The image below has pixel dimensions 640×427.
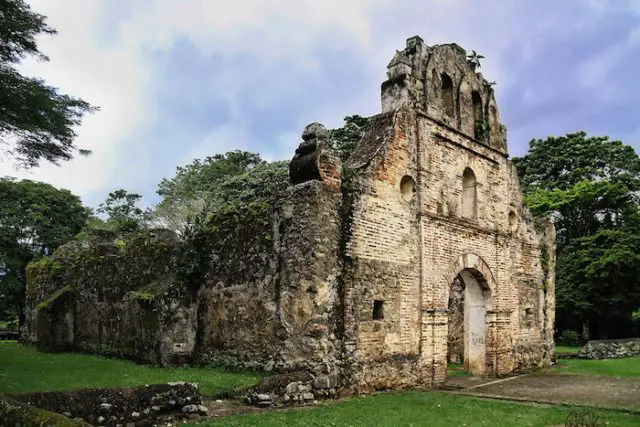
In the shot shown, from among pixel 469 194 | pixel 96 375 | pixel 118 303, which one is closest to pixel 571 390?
pixel 469 194

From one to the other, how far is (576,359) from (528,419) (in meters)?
12.6

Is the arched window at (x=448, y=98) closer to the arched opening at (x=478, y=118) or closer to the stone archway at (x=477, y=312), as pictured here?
the arched opening at (x=478, y=118)

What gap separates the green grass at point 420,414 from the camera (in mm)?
7891

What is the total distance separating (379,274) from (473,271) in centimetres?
427

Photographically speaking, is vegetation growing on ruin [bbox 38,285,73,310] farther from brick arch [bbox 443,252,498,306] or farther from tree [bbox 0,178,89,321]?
tree [bbox 0,178,89,321]

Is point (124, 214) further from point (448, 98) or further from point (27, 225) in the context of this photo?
point (448, 98)

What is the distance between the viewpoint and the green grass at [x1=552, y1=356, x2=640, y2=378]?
14875 mm

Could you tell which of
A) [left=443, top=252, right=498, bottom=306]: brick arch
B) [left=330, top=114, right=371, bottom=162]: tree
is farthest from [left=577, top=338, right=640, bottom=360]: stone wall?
[left=330, top=114, right=371, bottom=162]: tree

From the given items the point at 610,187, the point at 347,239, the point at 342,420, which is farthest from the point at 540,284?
the point at 610,187

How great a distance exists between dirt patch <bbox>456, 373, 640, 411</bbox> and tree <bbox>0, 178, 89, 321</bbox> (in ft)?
95.2

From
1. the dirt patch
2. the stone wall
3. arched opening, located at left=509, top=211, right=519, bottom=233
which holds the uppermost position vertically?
arched opening, located at left=509, top=211, right=519, bottom=233

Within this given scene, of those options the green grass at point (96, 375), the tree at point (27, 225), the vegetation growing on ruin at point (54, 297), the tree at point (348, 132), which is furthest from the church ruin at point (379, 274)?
the tree at point (348, 132)

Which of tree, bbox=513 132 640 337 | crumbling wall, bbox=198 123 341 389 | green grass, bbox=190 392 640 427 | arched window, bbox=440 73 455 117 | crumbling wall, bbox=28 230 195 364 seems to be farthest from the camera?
tree, bbox=513 132 640 337

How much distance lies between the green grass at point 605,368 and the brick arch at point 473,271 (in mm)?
3607
